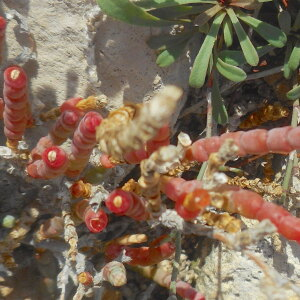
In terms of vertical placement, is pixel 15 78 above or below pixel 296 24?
below

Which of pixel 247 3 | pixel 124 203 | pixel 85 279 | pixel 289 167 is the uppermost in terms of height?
pixel 247 3

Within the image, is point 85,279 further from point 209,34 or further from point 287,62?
point 287,62

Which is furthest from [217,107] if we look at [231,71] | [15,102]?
[15,102]

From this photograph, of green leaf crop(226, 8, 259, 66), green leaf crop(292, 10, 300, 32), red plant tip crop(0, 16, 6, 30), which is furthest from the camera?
green leaf crop(292, 10, 300, 32)

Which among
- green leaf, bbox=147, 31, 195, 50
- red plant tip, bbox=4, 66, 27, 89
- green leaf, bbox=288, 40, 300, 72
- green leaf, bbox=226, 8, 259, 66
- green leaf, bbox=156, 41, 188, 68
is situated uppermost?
green leaf, bbox=226, 8, 259, 66

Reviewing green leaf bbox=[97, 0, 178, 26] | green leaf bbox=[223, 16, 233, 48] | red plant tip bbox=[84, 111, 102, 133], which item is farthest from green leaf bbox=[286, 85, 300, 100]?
red plant tip bbox=[84, 111, 102, 133]

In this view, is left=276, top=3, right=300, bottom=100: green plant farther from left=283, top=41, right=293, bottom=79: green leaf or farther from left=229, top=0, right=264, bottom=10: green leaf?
left=229, top=0, right=264, bottom=10: green leaf
